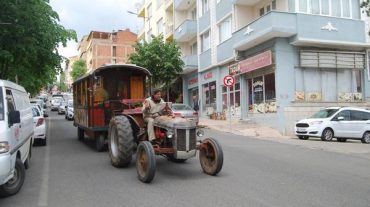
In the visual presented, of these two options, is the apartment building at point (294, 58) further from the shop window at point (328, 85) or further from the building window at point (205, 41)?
the building window at point (205, 41)

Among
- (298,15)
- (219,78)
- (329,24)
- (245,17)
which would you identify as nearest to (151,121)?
(298,15)

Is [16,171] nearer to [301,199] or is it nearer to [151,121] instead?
[151,121]

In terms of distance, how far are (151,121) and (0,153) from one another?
11.1ft

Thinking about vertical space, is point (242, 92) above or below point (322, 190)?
above

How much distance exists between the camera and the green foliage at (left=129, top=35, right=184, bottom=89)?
34375 millimetres

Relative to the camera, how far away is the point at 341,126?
1969cm

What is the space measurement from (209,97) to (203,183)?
83.9 ft

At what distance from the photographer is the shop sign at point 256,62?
78.5ft

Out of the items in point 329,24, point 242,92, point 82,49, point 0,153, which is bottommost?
point 0,153

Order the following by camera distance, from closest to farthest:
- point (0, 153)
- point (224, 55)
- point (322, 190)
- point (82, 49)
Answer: point (0, 153) → point (322, 190) → point (224, 55) → point (82, 49)

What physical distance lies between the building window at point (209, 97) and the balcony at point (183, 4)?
831 centimetres

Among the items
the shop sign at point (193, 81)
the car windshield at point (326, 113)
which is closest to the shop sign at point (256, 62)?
the car windshield at point (326, 113)

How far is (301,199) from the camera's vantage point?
7254 millimetres

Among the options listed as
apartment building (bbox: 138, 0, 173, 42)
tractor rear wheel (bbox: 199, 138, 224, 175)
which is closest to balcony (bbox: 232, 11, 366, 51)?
tractor rear wheel (bbox: 199, 138, 224, 175)
